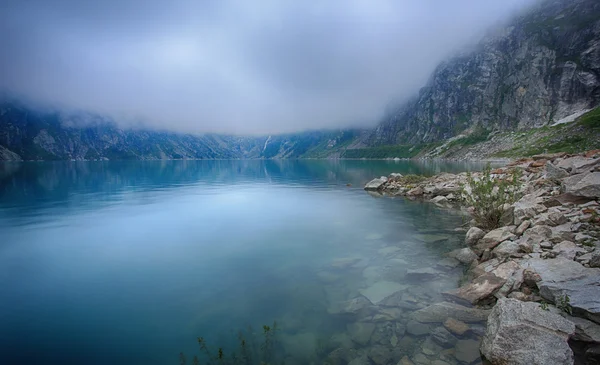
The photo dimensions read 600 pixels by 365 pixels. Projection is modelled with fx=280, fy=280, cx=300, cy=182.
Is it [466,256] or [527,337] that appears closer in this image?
[527,337]

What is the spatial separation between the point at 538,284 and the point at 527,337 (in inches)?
124

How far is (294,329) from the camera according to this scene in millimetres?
9227

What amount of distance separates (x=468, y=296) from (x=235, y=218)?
2100cm

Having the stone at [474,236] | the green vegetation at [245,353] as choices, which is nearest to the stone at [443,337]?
the green vegetation at [245,353]

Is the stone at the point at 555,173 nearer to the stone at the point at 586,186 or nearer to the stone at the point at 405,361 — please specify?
the stone at the point at 586,186

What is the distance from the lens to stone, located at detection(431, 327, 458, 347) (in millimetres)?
8005

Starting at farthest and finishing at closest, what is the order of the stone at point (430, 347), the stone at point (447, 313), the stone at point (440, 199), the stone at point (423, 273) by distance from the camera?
1. the stone at point (440, 199)
2. the stone at point (423, 273)
3. the stone at point (447, 313)
4. the stone at point (430, 347)

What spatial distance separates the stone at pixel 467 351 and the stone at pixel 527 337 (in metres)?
0.25

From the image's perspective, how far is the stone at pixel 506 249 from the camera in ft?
38.7

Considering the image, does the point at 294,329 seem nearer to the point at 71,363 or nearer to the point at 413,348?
the point at 413,348

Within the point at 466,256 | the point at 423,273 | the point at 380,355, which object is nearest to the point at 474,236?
the point at 466,256

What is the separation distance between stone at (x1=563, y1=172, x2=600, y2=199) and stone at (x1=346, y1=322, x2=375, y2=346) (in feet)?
45.3

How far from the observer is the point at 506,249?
39.8ft

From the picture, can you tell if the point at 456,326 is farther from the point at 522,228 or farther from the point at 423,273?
the point at 522,228
